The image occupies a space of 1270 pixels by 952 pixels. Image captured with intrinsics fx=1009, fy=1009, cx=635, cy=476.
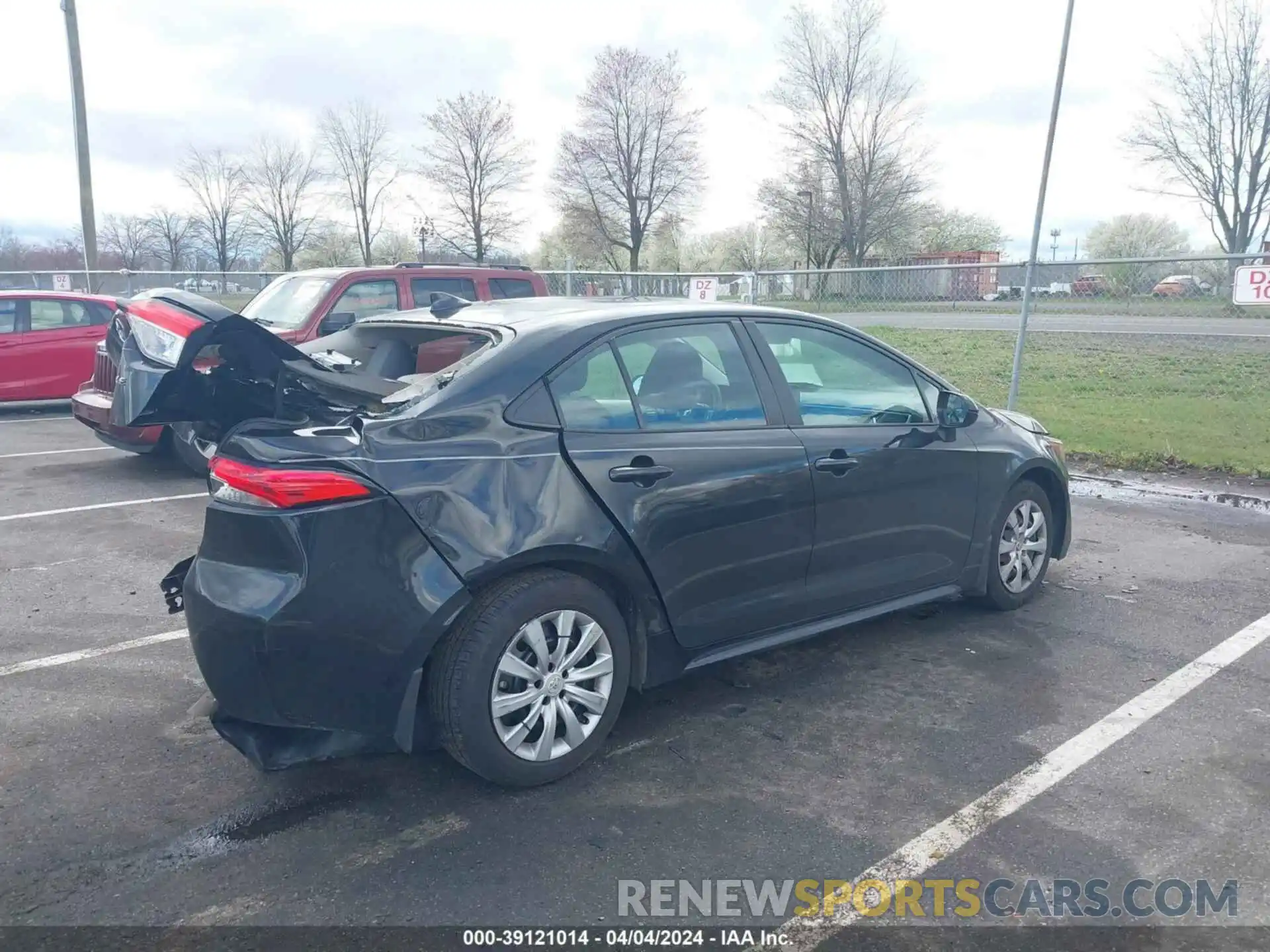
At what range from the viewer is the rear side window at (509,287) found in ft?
34.2

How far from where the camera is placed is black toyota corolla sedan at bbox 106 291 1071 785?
3.13 metres

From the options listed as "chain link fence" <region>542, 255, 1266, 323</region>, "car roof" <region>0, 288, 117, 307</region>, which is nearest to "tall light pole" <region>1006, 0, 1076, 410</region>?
"chain link fence" <region>542, 255, 1266, 323</region>

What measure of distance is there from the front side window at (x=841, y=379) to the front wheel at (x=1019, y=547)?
2.66ft

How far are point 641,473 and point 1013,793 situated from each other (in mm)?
1665

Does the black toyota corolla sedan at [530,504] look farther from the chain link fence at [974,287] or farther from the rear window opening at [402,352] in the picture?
the chain link fence at [974,287]

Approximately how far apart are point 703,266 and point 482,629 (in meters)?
42.1

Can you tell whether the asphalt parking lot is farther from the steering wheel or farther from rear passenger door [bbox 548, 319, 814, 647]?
the steering wheel

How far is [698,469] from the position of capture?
12.3ft

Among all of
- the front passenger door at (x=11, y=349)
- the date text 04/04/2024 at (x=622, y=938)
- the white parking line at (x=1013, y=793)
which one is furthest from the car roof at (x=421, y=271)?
the date text 04/04/2024 at (x=622, y=938)

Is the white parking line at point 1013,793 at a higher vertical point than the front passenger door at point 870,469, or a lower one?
lower

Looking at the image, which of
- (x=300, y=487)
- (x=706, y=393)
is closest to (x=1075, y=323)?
(x=706, y=393)

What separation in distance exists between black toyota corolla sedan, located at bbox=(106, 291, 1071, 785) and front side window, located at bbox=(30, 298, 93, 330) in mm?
8658

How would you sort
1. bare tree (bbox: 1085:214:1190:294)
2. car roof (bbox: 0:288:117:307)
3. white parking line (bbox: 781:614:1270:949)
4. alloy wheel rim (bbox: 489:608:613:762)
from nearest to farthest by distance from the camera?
white parking line (bbox: 781:614:1270:949) < alloy wheel rim (bbox: 489:608:613:762) < car roof (bbox: 0:288:117:307) < bare tree (bbox: 1085:214:1190:294)

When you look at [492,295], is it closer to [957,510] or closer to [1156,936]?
[957,510]
